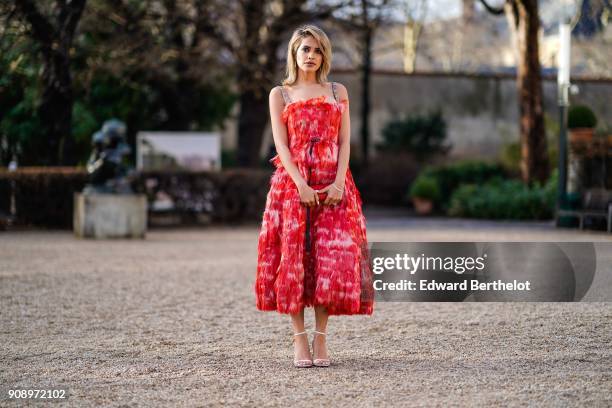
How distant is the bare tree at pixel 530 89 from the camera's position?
2050cm

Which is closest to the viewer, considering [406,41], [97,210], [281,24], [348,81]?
[97,210]

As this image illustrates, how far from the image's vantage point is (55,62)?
1591 centimetres

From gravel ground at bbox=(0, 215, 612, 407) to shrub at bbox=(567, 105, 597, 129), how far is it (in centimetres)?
960

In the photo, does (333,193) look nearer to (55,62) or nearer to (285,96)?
(285,96)

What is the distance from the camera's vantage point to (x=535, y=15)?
20391 mm

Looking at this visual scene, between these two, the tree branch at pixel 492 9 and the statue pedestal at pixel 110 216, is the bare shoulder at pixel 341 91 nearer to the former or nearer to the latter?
the statue pedestal at pixel 110 216

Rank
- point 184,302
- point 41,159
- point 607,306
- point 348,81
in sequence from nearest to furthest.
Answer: point 607,306 → point 184,302 → point 41,159 → point 348,81

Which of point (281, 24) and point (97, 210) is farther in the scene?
point (281, 24)

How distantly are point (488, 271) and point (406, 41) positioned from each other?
37.8 meters

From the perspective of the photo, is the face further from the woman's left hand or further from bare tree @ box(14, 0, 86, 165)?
bare tree @ box(14, 0, 86, 165)

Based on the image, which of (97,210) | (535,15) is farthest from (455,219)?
(97,210)

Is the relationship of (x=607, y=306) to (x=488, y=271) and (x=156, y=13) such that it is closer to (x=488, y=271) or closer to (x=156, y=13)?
(x=488, y=271)

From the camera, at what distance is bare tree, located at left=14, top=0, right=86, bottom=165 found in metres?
14.8

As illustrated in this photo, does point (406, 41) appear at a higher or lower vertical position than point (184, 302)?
higher
